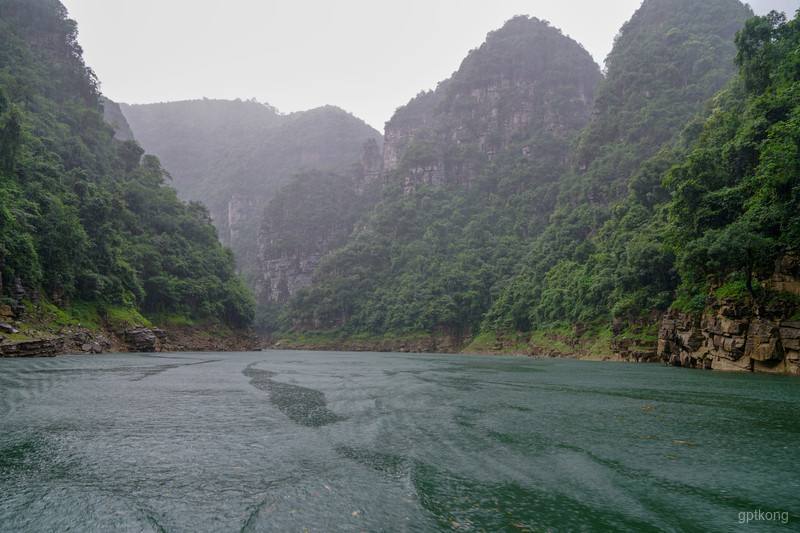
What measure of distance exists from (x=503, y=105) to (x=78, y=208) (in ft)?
479

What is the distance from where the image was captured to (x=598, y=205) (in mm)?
95750

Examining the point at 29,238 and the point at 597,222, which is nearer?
the point at 29,238

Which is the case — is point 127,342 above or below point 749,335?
below

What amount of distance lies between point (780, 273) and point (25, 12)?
378ft

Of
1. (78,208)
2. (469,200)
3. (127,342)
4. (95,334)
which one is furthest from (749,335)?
(469,200)

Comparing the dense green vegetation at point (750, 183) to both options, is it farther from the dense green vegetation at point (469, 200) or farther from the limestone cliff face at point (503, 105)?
the limestone cliff face at point (503, 105)

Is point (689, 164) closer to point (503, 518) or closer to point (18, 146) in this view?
point (503, 518)

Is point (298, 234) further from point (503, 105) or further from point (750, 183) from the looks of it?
point (750, 183)

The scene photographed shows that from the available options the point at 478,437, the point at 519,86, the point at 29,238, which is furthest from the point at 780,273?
the point at 519,86

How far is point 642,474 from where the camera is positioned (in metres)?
8.15

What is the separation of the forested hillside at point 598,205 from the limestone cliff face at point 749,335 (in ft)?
0.67

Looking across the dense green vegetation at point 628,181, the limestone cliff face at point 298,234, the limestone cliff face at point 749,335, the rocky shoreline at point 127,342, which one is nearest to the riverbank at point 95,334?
the rocky shoreline at point 127,342

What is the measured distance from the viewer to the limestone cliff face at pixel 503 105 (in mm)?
160625

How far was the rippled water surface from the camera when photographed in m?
6.27
